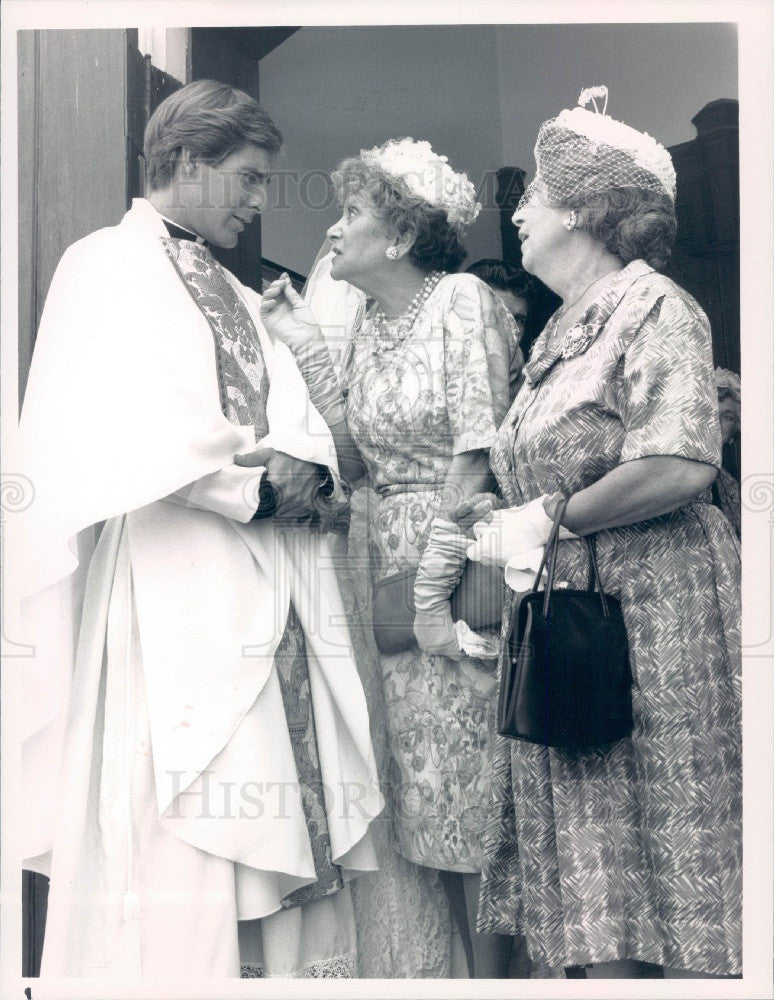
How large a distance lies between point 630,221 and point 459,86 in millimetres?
549

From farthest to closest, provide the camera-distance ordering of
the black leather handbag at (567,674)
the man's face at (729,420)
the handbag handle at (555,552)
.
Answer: the man's face at (729,420) < the handbag handle at (555,552) < the black leather handbag at (567,674)

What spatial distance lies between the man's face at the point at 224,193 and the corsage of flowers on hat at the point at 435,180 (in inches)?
11.8

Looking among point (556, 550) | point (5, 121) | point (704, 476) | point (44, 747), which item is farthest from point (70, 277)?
point (704, 476)

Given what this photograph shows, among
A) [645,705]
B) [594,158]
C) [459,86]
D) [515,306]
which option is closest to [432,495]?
[515,306]

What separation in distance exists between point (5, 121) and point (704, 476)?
1901 mm

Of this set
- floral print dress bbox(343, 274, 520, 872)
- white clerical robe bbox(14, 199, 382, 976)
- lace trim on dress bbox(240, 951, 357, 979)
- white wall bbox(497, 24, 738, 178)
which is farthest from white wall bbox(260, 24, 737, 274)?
lace trim on dress bbox(240, 951, 357, 979)

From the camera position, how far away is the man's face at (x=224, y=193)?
3.43m

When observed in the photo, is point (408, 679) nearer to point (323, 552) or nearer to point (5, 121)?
point (323, 552)

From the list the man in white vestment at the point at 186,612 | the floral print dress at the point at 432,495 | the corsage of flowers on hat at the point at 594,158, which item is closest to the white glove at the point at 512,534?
the floral print dress at the point at 432,495

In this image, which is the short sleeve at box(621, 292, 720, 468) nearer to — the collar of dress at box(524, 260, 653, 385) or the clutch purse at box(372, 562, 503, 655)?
the collar of dress at box(524, 260, 653, 385)

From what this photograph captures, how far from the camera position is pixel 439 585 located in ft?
11.1

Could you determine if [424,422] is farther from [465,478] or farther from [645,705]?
[645,705]

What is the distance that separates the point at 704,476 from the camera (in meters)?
3.22

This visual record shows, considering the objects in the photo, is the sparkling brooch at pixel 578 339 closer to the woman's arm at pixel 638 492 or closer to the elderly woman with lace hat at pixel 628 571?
the elderly woman with lace hat at pixel 628 571
